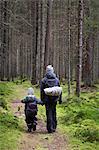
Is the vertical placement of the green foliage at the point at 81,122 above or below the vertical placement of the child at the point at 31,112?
below

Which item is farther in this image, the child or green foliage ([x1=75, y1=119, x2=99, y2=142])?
the child

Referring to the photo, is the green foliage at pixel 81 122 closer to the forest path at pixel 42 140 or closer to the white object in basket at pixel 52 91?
the forest path at pixel 42 140

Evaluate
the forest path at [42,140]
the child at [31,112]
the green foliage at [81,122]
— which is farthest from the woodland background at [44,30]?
the forest path at [42,140]

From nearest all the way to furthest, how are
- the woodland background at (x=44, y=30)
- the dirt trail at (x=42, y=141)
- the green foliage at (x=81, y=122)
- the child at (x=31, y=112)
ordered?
the dirt trail at (x=42, y=141), the green foliage at (x=81, y=122), the child at (x=31, y=112), the woodland background at (x=44, y=30)

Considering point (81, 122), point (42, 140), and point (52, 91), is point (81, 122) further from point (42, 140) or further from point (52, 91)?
point (42, 140)

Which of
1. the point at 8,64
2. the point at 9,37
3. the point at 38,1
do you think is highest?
the point at 38,1

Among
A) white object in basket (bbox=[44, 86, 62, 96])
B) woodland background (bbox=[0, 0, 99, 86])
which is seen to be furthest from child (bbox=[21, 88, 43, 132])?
woodland background (bbox=[0, 0, 99, 86])

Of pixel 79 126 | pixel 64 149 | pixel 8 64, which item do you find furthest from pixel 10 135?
pixel 8 64

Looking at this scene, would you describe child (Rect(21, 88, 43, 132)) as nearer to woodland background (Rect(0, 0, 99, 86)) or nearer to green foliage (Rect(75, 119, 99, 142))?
green foliage (Rect(75, 119, 99, 142))

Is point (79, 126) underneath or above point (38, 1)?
underneath

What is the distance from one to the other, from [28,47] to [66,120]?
4140 centimetres

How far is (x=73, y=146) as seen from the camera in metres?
10.4

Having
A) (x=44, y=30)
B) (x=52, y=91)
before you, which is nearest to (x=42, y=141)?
(x=52, y=91)

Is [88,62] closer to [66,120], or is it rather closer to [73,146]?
[66,120]
